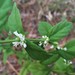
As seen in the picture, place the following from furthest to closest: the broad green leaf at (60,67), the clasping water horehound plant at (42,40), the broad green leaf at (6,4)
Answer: the broad green leaf at (60,67) → the broad green leaf at (6,4) → the clasping water horehound plant at (42,40)

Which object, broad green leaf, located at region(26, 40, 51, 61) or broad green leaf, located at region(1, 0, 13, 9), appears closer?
broad green leaf, located at region(26, 40, 51, 61)

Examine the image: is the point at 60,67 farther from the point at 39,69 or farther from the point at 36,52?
the point at 36,52

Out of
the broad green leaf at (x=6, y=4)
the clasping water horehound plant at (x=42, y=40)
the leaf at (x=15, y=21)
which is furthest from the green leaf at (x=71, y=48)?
the broad green leaf at (x=6, y=4)

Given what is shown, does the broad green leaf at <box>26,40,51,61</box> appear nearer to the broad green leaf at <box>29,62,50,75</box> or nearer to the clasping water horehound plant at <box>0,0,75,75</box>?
the clasping water horehound plant at <box>0,0,75,75</box>

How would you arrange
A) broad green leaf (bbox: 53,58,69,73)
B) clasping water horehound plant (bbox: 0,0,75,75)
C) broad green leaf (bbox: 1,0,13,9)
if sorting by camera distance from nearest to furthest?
clasping water horehound plant (bbox: 0,0,75,75) → broad green leaf (bbox: 1,0,13,9) → broad green leaf (bbox: 53,58,69,73)

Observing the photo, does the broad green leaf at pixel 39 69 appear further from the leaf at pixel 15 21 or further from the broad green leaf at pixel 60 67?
the leaf at pixel 15 21

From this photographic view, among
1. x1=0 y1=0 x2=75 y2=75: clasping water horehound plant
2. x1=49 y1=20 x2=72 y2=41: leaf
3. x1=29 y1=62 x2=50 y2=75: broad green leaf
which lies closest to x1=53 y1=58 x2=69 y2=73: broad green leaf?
→ x1=29 y1=62 x2=50 y2=75: broad green leaf

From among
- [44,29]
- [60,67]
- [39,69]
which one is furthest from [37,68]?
[44,29]

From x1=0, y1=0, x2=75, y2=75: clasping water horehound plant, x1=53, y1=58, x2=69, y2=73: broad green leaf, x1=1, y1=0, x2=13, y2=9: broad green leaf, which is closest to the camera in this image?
x1=0, y1=0, x2=75, y2=75: clasping water horehound plant
